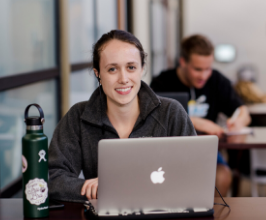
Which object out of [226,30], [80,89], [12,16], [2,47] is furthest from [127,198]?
[226,30]

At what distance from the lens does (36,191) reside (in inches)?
38.4

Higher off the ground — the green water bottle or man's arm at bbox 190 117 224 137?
the green water bottle

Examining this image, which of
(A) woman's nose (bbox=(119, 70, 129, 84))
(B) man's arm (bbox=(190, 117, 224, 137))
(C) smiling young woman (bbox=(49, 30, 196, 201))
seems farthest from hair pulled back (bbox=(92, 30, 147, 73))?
(B) man's arm (bbox=(190, 117, 224, 137))

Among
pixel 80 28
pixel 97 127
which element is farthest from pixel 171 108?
pixel 80 28

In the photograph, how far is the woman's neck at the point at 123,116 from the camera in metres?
1.42

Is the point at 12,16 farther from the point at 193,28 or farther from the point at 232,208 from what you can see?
the point at 193,28

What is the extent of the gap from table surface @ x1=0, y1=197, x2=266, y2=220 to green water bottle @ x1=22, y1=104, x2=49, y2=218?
0.08 meters

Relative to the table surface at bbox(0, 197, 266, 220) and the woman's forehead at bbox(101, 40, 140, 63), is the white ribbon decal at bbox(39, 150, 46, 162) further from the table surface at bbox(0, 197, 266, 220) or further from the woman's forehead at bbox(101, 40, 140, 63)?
the woman's forehead at bbox(101, 40, 140, 63)

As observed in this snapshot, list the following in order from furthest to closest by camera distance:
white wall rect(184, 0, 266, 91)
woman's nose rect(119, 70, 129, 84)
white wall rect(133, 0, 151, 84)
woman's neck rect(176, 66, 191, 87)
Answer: white wall rect(184, 0, 266, 91) → white wall rect(133, 0, 151, 84) → woman's neck rect(176, 66, 191, 87) → woman's nose rect(119, 70, 129, 84)

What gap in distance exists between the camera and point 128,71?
134 centimetres

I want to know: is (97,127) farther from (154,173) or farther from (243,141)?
(243,141)

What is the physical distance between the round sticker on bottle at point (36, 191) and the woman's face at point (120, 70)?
478 millimetres

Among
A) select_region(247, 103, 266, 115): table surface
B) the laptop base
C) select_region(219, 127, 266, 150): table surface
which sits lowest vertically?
select_region(247, 103, 266, 115): table surface

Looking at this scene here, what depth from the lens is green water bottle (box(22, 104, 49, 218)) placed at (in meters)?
0.97
